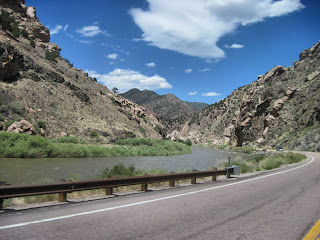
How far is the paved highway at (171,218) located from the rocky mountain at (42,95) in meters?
32.6

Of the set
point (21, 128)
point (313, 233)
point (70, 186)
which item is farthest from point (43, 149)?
point (313, 233)

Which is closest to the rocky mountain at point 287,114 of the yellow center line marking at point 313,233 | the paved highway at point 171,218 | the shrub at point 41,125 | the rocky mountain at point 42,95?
the rocky mountain at point 42,95

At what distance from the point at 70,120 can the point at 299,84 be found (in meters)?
58.7

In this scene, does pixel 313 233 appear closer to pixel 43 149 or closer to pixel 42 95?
pixel 43 149

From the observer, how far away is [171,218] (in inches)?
222

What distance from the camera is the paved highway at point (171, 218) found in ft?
14.9

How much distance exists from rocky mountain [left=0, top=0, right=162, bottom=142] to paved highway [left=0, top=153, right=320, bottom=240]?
32565 millimetres

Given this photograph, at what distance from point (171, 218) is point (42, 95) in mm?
47279

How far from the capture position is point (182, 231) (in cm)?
479

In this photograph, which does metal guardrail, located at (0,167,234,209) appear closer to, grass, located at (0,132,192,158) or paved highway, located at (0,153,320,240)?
paved highway, located at (0,153,320,240)

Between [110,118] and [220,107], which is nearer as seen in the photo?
[110,118]

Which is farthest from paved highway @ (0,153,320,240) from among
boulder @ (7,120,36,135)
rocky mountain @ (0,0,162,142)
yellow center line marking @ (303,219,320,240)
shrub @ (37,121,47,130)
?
shrub @ (37,121,47,130)

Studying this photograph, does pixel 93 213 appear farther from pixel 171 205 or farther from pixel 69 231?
pixel 171 205

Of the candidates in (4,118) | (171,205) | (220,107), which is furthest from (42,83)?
(220,107)
